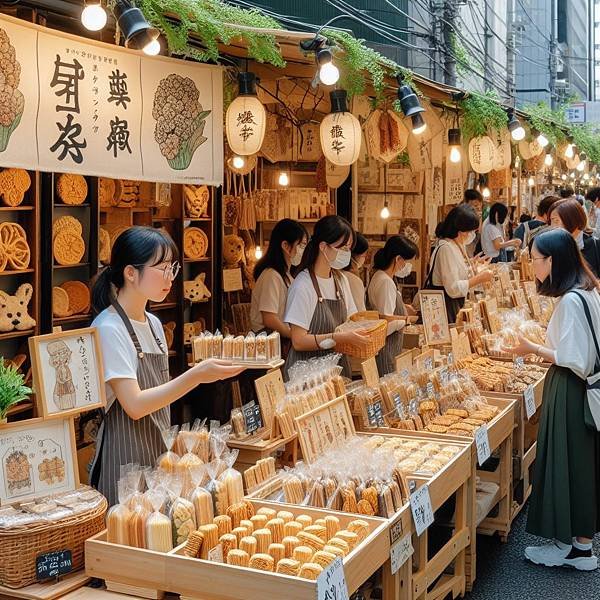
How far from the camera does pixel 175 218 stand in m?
9.37

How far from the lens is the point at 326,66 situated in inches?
224

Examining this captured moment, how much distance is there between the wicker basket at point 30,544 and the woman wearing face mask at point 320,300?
2974 millimetres

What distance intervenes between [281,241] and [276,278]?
0.34 meters

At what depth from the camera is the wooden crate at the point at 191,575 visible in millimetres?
2902

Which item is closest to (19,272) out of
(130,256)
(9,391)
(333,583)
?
(130,256)

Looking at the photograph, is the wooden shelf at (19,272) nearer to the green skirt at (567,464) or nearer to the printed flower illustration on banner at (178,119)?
the printed flower illustration on banner at (178,119)

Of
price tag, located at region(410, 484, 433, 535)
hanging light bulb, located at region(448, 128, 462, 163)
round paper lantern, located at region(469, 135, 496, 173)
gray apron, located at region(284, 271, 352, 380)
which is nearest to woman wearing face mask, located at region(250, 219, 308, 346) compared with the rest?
gray apron, located at region(284, 271, 352, 380)

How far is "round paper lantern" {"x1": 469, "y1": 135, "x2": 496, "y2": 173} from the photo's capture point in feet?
32.2

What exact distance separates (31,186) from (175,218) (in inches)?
95.9

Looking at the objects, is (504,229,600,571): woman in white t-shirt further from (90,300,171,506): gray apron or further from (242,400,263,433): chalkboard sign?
(90,300,171,506): gray apron

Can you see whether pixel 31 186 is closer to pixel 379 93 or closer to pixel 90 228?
pixel 90 228

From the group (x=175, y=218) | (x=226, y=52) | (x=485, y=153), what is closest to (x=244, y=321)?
(x=175, y=218)

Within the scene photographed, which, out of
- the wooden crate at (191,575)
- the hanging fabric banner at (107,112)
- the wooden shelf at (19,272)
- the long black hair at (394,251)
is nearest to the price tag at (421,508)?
the wooden crate at (191,575)

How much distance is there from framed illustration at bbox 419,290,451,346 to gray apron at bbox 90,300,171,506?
3.42 metres
